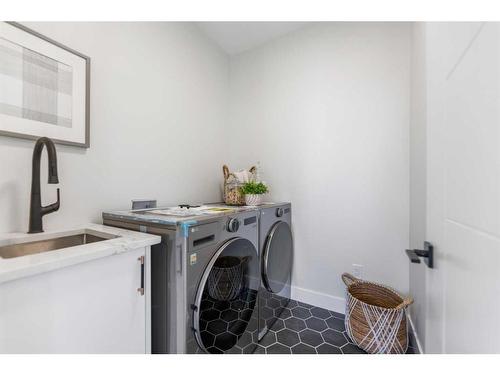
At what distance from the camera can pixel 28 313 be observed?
2.10 ft

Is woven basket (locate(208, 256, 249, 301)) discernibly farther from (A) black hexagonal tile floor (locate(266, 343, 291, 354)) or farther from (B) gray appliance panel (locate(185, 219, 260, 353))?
(A) black hexagonal tile floor (locate(266, 343, 291, 354))

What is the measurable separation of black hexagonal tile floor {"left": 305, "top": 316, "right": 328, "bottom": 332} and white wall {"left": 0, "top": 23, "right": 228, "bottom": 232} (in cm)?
139

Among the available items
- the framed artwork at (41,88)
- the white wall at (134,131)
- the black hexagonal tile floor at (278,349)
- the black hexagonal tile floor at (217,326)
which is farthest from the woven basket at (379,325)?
the framed artwork at (41,88)

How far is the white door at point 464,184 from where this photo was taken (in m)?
0.40

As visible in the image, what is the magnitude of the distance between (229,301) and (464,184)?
116 centimetres

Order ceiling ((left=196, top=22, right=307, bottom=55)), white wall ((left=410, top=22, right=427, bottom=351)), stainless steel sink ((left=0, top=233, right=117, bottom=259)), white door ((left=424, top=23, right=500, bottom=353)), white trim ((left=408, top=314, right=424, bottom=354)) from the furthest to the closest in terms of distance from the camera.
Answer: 1. ceiling ((left=196, top=22, right=307, bottom=55))
2. white trim ((left=408, top=314, right=424, bottom=354))
3. white wall ((left=410, top=22, right=427, bottom=351))
4. stainless steel sink ((left=0, top=233, right=117, bottom=259))
5. white door ((left=424, top=23, right=500, bottom=353))

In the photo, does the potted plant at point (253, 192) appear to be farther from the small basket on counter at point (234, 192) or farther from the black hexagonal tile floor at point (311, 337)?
the black hexagonal tile floor at point (311, 337)

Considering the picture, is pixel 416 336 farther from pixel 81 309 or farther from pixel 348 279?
pixel 81 309

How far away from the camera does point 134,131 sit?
59.7 inches

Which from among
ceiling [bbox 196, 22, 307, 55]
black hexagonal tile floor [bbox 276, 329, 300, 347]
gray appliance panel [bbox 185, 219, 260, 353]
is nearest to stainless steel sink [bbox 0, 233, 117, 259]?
gray appliance panel [bbox 185, 219, 260, 353]

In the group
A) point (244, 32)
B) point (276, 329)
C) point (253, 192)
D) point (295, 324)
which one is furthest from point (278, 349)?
point (244, 32)

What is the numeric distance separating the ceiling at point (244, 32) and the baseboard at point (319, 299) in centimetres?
248

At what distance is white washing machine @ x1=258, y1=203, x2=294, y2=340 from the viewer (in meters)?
1.54
